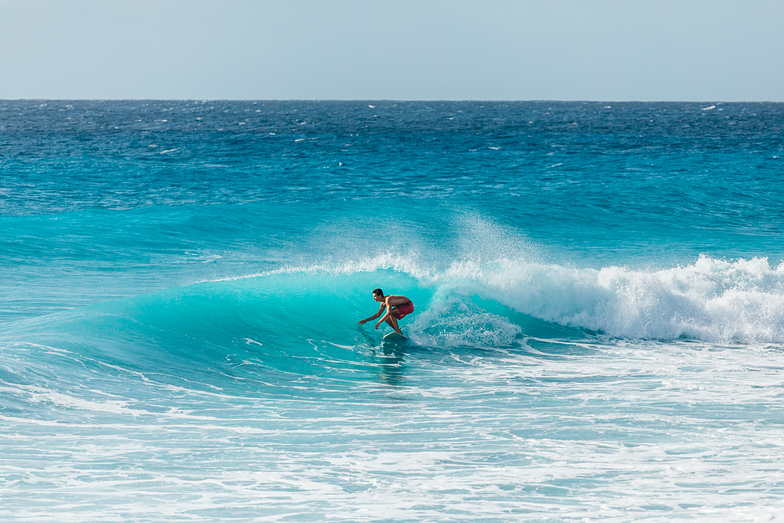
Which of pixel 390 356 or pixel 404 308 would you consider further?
pixel 404 308

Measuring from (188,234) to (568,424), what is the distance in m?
13.9

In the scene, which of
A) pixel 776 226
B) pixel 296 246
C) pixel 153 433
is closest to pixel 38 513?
pixel 153 433

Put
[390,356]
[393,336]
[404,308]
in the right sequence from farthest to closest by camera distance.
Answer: [393,336]
[404,308]
[390,356]

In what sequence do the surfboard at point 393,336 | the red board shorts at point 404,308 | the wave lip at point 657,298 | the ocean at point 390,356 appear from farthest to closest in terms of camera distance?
the wave lip at point 657,298
the surfboard at point 393,336
the red board shorts at point 404,308
the ocean at point 390,356

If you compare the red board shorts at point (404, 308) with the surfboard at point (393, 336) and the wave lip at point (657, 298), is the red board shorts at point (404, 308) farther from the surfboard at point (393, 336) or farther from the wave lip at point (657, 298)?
the wave lip at point (657, 298)

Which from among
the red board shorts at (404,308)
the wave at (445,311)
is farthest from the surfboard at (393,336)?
the red board shorts at (404,308)

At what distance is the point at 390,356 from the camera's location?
9.62 m

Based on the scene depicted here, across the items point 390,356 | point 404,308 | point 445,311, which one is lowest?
point 390,356

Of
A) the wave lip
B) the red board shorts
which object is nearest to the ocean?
the wave lip

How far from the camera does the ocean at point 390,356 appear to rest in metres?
5.18

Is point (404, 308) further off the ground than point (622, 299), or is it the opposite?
point (622, 299)

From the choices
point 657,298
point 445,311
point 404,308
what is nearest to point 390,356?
point 404,308

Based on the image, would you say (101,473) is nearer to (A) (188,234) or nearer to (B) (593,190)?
(A) (188,234)

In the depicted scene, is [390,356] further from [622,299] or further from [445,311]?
[622,299]
